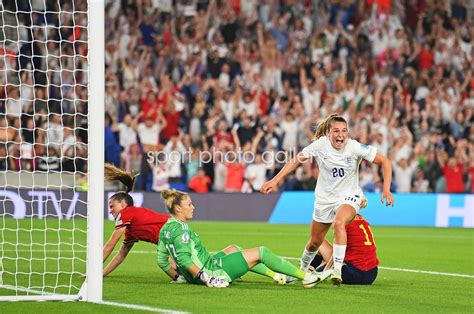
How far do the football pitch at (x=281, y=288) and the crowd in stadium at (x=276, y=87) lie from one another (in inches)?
237

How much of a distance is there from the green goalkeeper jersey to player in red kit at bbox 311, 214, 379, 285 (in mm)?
1425

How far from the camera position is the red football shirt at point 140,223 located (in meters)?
→ 10.9

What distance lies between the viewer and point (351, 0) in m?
27.7

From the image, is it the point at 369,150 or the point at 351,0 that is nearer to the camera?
the point at 369,150

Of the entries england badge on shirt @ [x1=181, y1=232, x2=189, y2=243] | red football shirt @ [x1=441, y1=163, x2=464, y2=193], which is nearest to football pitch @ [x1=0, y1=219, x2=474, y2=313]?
england badge on shirt @ [x1=181, y1=232, x2=189, y2=243]

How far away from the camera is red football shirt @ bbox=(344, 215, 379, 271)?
10719 mm

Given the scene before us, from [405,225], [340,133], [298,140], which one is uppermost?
[340,133]

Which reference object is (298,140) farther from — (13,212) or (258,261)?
(258,261)

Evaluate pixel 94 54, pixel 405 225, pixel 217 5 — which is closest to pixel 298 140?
pixel 405 225

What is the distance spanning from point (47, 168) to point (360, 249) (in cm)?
507

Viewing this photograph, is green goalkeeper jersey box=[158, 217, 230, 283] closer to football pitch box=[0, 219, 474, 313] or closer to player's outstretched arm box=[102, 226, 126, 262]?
football pitch box=[0, 219, 474, 313]

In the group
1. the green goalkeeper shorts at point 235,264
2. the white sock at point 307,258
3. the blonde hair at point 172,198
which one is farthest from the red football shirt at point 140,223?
the white sock at point 307,258

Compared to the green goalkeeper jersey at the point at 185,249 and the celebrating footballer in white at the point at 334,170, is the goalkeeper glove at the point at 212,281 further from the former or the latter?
the celebrating footballer in white at the point at 334,170

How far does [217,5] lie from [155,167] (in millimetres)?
6170
